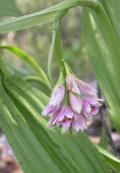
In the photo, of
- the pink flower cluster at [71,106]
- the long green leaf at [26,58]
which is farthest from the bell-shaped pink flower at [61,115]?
the long green leaf at [26,58]

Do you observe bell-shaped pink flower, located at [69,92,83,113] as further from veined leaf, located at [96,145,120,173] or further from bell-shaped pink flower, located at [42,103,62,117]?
veined leaf, located at [96,145,120,173]

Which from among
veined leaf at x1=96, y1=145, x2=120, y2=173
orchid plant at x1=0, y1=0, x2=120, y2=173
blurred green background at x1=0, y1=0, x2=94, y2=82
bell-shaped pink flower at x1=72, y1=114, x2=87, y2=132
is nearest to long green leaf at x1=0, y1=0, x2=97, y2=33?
orchid plant at x1=0, y1=0, x2=120, y2=173

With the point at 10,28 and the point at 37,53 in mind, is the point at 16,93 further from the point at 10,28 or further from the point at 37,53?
the point at 37,53

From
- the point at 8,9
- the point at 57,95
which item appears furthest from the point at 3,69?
the point at 57,95

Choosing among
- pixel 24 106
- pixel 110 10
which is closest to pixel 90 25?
pixel 110 10

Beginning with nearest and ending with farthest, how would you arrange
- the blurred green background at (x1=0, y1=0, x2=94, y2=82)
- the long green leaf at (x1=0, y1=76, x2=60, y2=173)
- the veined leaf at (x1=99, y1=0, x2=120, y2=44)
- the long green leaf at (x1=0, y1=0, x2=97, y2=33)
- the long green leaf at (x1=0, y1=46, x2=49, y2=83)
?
the long green leaf at (x1=0, y1=0, x2=97, y2=33) < the long green leaf at (x1=0, y1=76, x2=60, y2=173) < the veined leaf at (x1=99, y1=0, x2=120, y2=44) < the long green leaf at (x1=0, y1=46, x2=49, y2=83) < the blurred green background at (x1=0, y1=0, x2=94, y2=82)

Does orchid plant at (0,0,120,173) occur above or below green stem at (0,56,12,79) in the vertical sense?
below

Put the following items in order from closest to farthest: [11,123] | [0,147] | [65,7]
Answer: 1. [65,7]
2. [11,123]
3. [0,147]
